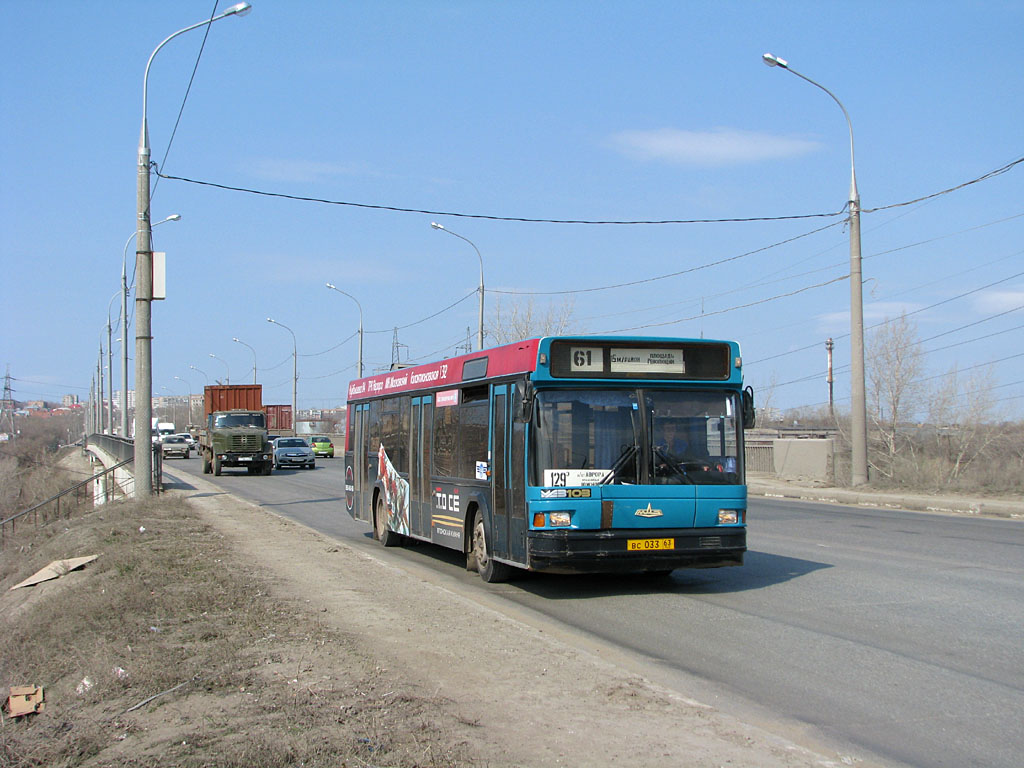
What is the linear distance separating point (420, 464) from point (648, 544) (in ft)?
15.9

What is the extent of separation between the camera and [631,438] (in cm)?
A: 1016

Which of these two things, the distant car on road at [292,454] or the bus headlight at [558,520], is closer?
the bus headlight at [558,520]

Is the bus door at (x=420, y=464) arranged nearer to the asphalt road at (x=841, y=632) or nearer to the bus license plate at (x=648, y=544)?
the asphalt road at (x=841, y=632)

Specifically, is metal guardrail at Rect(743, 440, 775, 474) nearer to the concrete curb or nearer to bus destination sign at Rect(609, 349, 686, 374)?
the concrete curb

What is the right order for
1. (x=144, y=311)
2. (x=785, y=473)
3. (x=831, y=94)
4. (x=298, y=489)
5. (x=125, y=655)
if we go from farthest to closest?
(x=785, y=473)
(x=298, y=489)
(x=831, y=94)
(x=144, y=311)
(x=125, y=655)

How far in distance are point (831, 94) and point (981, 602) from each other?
19.9 m

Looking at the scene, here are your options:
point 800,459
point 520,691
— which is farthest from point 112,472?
point 520,691

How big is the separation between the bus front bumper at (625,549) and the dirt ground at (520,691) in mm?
1028

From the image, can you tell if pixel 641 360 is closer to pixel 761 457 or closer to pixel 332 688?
pixel 332 688

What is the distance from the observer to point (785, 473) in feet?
128

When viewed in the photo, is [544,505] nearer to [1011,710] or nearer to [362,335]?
[1011,710]

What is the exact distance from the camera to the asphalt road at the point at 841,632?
571cm

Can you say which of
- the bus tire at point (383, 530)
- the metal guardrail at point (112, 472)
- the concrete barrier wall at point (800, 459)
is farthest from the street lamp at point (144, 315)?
the concrete barrier wall at point (800, 459)

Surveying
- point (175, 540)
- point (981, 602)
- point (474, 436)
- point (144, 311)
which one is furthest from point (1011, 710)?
point (144, 311)
